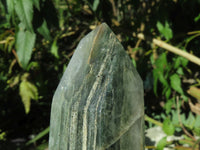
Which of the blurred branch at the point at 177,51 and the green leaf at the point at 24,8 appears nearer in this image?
the green leaf at the point at 24,8

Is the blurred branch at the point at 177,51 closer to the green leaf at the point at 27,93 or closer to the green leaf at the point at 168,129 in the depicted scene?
the green leaf at the point at 168,129

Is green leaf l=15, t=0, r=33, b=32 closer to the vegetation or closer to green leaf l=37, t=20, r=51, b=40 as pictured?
the vegetation

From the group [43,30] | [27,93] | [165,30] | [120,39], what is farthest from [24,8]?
[120,39]

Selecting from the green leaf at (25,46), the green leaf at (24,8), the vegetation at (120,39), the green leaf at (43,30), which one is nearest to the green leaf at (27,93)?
the vegetation at (120,39)

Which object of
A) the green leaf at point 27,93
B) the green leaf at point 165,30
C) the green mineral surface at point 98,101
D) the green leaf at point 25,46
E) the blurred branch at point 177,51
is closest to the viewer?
the green mineral surface at point 98,101

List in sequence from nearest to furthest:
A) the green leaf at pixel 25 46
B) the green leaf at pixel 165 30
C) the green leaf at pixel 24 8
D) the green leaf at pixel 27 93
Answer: the green leaf at pixel 24 8 < the green leaf at pixel 25 46 < the green leaf at pixel 165 30 < the green leaf at pixel 27 93

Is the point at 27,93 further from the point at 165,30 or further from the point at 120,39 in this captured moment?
the point at 165,30

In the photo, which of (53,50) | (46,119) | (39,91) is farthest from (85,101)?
(46,119)
